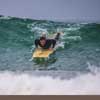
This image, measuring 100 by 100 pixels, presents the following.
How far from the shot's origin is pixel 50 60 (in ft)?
5.43

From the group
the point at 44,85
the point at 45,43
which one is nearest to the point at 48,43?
the point at 45,43

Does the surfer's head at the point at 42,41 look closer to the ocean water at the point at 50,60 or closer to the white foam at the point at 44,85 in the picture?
the ocean water at the point at 50,60

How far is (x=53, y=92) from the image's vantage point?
1.62 metres

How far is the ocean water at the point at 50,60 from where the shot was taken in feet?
5.32

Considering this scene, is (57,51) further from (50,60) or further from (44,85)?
(44,85)

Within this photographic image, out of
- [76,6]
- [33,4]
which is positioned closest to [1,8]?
[33,4]

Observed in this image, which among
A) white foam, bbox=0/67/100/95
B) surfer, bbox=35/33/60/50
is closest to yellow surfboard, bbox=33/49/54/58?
surfer, bbox=35/33/60/50

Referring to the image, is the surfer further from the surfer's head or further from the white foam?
the white foam

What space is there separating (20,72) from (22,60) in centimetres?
8

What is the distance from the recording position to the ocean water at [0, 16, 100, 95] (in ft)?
5.32

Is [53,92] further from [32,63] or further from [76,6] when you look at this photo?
[76,6]

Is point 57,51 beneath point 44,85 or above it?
above

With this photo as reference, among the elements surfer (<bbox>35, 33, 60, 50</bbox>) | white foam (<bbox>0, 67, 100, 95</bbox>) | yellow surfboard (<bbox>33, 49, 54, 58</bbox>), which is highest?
surfer (<bbox>35, 33, 60, 50</bbox>)

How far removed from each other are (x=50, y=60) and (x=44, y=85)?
0.53ft
